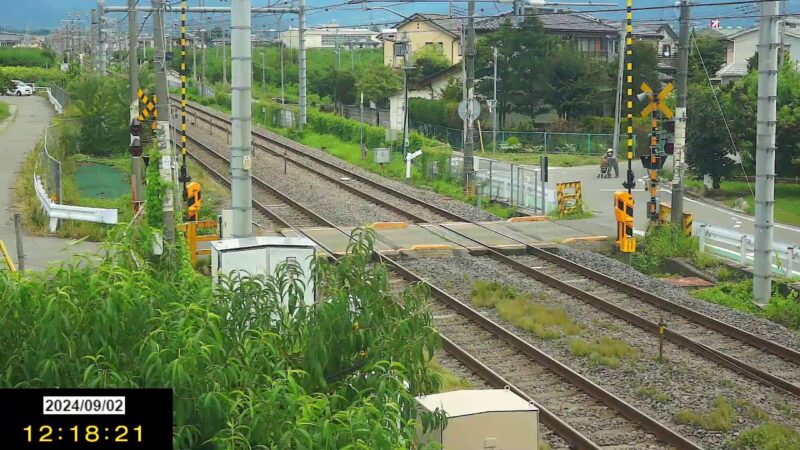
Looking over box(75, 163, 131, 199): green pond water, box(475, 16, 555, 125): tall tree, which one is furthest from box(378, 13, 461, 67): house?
box(75, 163, 131, 199): green pond water

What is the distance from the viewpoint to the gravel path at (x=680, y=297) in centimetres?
1495

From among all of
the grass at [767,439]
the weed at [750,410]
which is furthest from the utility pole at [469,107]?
the grass at [767,439]

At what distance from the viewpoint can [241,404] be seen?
5.21 m

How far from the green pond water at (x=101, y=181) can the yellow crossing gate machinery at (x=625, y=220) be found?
12.9m

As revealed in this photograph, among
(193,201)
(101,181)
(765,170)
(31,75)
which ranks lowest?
(101,181)

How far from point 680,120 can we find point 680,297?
4768 mm

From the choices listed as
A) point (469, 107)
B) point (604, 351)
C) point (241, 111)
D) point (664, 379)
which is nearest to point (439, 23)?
point (469, 107)

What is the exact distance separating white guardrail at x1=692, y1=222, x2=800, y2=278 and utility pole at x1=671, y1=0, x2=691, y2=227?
56cm

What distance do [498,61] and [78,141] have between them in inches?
818

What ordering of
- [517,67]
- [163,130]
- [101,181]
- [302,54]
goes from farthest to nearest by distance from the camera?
[517,67], [302,54], [101,181], [163,130]

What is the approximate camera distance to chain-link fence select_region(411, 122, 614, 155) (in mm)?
48031
